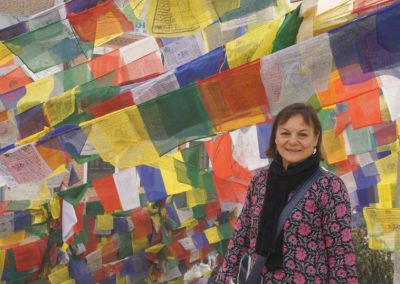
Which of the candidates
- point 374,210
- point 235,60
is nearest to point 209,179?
point 235,60

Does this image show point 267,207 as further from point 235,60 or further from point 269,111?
point 235,60

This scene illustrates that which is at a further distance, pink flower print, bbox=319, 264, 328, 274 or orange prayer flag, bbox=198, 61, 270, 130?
orange prayer flag, bbox=198, 61, 270, 130

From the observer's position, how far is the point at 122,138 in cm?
423

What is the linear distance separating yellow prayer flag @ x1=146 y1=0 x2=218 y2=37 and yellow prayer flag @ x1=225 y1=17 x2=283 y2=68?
19.0 inches

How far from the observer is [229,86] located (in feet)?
13.0

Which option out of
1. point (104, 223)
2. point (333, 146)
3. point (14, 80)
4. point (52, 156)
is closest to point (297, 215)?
point (52, 156)

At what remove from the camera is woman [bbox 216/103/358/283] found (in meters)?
2.53

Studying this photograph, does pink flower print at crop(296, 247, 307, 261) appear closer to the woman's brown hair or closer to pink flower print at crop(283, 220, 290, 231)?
pink flower print at crop(283, 220, 290, 231)

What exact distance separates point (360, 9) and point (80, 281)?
189 inches

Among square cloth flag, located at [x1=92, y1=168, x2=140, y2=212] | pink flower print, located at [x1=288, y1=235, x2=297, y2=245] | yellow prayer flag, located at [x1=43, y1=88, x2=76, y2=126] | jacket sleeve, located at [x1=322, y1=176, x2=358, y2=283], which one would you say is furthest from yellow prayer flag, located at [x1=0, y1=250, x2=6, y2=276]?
jacket sleeve, located at [x1=322, y1=176, x2=358, y2=283]

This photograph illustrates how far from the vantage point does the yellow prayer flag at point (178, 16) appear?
472 cm

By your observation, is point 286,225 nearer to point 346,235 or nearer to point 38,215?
point 346,235

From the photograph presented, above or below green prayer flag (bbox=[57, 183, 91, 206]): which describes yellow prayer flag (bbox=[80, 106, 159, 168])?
above

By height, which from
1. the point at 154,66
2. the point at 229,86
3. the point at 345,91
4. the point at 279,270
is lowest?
the point at 279,270
